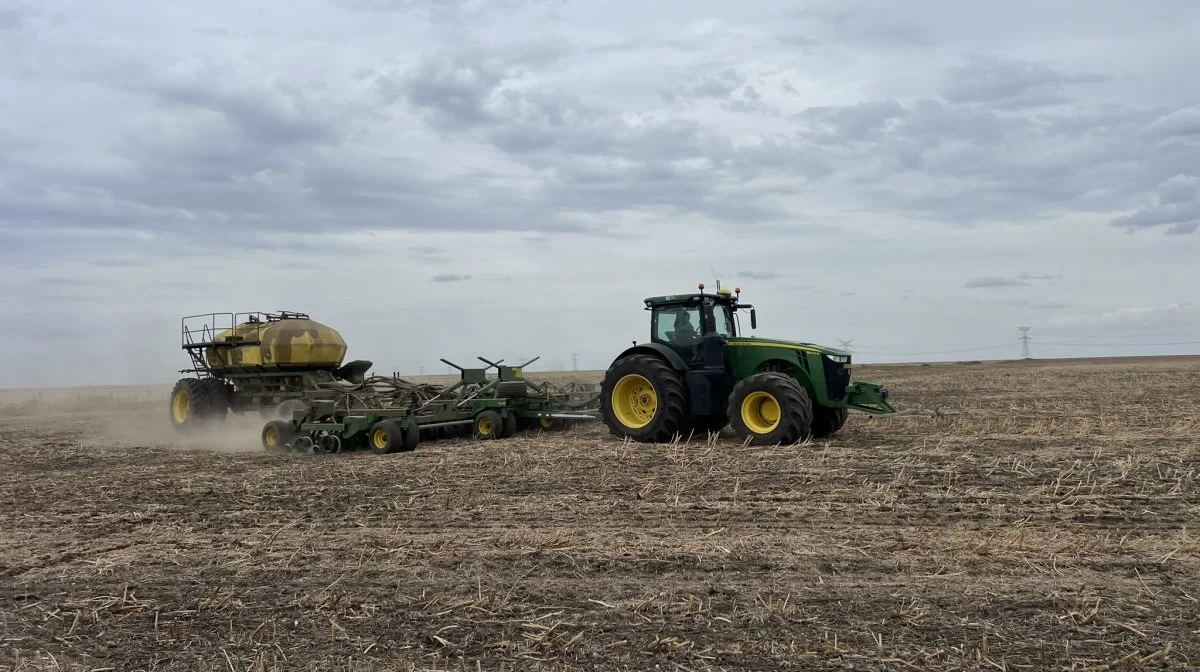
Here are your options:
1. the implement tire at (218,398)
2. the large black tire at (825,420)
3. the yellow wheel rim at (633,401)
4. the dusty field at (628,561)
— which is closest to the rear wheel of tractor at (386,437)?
the dusty field at (628,561)

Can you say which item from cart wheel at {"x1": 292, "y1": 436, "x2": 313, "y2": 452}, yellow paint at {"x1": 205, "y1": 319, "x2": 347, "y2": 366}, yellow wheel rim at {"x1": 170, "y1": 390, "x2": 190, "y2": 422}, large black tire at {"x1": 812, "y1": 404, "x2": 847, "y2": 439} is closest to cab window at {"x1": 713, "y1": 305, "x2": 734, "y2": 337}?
large black tire at {"x1": 812, "y1": 404, "x2": 847, "y2": 439}

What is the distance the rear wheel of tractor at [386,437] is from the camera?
43.0 ft

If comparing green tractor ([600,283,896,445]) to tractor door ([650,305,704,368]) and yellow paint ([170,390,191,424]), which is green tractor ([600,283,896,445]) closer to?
tractor door ([650,305,704,368])

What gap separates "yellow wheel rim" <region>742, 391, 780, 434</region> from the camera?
40.2ft

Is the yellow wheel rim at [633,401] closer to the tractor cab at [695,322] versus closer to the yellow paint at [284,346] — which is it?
the tractor cab at [695,322]

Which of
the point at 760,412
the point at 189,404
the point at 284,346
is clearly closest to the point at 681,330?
the point at 760,412

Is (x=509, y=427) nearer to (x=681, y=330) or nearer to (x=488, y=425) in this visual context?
(x=488, y=425)

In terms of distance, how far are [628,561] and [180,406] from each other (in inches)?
641

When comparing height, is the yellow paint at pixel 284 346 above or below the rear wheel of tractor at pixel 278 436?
above

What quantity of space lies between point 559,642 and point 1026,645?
2248 mm

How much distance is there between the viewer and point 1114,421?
14.1 metres

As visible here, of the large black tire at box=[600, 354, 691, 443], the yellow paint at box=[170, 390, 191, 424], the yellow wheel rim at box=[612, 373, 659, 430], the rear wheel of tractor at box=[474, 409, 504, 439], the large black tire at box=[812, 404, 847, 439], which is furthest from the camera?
the yellow paint at box=[170, 390, 191, 424]

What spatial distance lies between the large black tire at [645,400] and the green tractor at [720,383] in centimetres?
1

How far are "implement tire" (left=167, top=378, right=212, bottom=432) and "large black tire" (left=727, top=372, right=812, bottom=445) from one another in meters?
12.0
